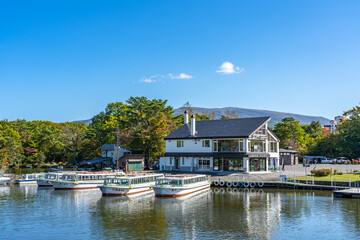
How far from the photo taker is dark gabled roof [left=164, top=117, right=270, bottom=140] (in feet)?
205

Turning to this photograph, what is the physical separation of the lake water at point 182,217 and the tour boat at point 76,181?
20.8 ft

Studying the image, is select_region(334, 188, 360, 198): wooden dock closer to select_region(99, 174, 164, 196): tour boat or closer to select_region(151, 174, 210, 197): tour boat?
select_region(151, 174, 210, 197): tour boat

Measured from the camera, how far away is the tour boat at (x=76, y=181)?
51.8 meters

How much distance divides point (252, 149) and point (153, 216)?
Result: 3503 cm

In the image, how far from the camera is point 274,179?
54938mm

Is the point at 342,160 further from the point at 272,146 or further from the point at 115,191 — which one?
the point at 115,191

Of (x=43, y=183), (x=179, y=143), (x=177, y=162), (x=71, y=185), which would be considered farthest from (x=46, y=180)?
(x=179, y=143)

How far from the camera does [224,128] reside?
2606 inches

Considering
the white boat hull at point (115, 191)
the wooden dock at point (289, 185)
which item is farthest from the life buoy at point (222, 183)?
the white boat hull at point (115, 191)

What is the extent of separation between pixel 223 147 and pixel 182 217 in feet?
110

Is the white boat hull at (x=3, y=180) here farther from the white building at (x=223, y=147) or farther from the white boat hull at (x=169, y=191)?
the white boat hull at (x=169, y=191)

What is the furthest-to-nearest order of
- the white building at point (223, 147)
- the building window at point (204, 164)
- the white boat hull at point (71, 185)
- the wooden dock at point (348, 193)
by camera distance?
the building window at point (204, 164) < the white building at point (223, 147) < the white boat hull at point (71, 185) < the wooden dock at point (348, 193)

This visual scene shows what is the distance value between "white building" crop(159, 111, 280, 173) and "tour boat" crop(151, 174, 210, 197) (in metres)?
15.4

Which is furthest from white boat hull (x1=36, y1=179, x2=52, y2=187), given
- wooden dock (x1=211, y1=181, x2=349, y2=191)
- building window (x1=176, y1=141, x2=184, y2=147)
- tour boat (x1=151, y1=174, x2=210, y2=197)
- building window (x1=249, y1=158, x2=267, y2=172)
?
building window (x1=249, y1=158, x2=267, y2=172)
